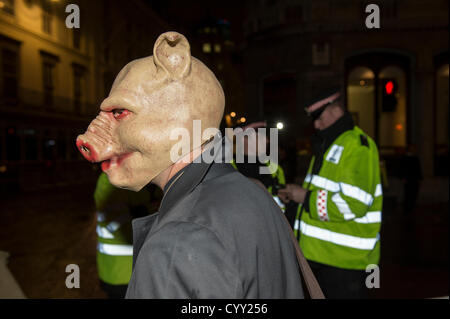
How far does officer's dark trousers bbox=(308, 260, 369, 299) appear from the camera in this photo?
2518 millimetres

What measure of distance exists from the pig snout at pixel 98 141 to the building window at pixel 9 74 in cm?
1899

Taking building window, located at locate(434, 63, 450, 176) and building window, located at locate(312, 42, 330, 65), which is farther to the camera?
building window, located at locate(434, 63, 450, 176)

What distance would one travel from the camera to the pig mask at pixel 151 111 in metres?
1.05

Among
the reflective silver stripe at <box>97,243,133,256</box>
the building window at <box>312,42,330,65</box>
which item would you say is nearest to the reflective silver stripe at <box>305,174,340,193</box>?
the reflective silver stripe at <box>97,243,133,256</box>

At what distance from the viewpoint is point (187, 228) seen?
0.87 meters

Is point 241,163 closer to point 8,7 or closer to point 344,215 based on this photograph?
point 344,215

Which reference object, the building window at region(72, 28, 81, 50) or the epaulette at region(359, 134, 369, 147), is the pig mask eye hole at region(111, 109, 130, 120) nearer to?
the epaulette at region(359, 134, 369, 147)

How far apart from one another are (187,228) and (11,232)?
29.8 feet

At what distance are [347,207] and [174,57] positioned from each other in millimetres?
1822

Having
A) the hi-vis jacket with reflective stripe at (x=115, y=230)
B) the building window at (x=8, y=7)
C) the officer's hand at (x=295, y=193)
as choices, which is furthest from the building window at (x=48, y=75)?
the officer's hand at (x=295, y=193)

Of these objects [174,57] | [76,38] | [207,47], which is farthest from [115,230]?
[207,47]

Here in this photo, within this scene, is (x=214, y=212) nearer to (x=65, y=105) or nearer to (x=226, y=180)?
(x=226, y=180)

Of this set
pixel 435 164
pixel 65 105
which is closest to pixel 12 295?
pixel 435 164

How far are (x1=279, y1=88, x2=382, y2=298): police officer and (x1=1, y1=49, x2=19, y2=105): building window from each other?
60.4 ft
